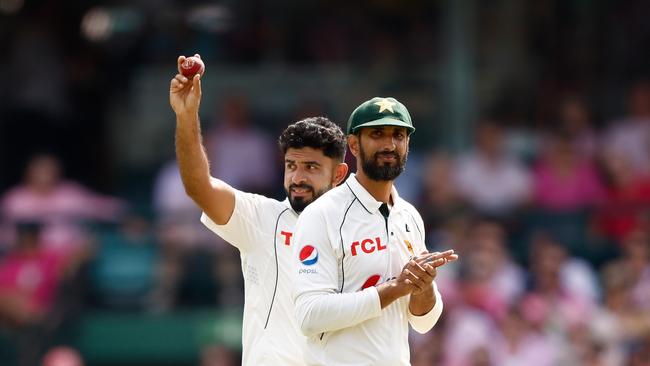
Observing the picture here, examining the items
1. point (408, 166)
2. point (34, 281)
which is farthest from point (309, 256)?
point (408, 166)

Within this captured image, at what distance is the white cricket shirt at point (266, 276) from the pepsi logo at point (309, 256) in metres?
0.62

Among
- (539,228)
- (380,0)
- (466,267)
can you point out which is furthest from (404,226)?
(380,0)

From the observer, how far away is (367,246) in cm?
561

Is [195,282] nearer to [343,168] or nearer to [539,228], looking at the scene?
[539,228]

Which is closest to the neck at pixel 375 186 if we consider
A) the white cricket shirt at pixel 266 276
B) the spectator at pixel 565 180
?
the white cricket shirt at pixel 266 276

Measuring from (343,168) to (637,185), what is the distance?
20.8 feet

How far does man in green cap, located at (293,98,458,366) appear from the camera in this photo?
17.9 feet

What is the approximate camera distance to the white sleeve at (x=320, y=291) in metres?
5.44

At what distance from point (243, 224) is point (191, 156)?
0.43 metres

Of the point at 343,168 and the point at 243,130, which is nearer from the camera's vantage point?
the point at 343,168

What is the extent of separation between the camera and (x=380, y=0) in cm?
1398

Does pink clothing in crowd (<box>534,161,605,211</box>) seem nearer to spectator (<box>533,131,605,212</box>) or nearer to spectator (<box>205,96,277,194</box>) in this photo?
spectator (<box>533,131,605,212</box>)

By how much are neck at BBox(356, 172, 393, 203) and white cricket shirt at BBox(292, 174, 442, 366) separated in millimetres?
25

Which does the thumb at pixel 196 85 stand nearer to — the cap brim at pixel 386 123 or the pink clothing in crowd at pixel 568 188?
the cap brim at pixel 386 123
